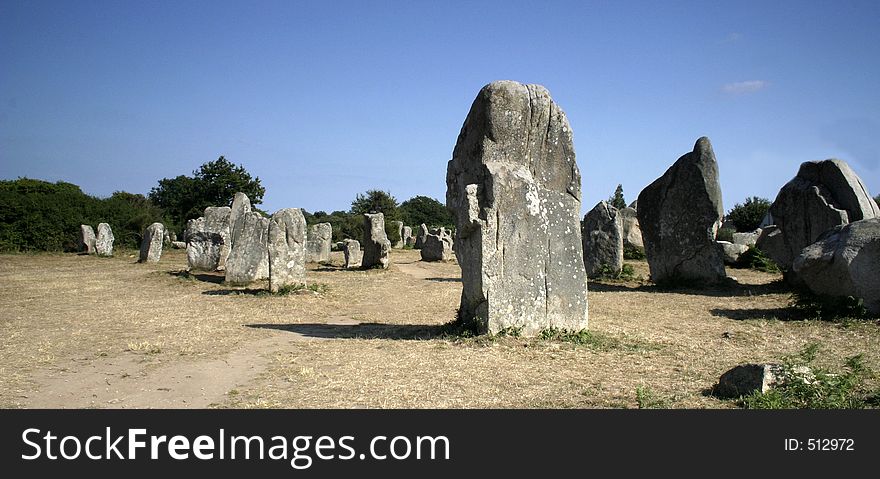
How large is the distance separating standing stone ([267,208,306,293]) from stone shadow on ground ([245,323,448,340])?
4008mm

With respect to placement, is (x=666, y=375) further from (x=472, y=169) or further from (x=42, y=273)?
(x=42, y=273)

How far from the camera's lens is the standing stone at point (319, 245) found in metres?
25.4

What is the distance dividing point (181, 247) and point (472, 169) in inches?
1057

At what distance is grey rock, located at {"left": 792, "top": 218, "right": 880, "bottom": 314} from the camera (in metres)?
9.25

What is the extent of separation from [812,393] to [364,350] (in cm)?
487

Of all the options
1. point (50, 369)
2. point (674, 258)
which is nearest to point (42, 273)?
point (50, 369)

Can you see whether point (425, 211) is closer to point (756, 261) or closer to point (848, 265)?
point (756, 261)

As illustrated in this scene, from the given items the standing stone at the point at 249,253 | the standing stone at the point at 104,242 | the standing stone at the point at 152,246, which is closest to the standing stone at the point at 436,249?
the standing stone at the point at 152,246

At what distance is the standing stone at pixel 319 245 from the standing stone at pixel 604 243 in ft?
37.8

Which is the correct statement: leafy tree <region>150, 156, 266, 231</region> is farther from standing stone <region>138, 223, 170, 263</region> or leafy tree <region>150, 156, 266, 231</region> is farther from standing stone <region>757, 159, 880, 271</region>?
standing stone <region>757, 159, 880, 271</region>

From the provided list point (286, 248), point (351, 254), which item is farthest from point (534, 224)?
point (351, 254)

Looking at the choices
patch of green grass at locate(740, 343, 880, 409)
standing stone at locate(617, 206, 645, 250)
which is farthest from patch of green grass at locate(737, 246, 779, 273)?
patch of green grass at locate(740, 343, 880, 409)

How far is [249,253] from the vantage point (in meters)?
16.0

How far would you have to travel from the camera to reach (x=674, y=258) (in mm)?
15109
